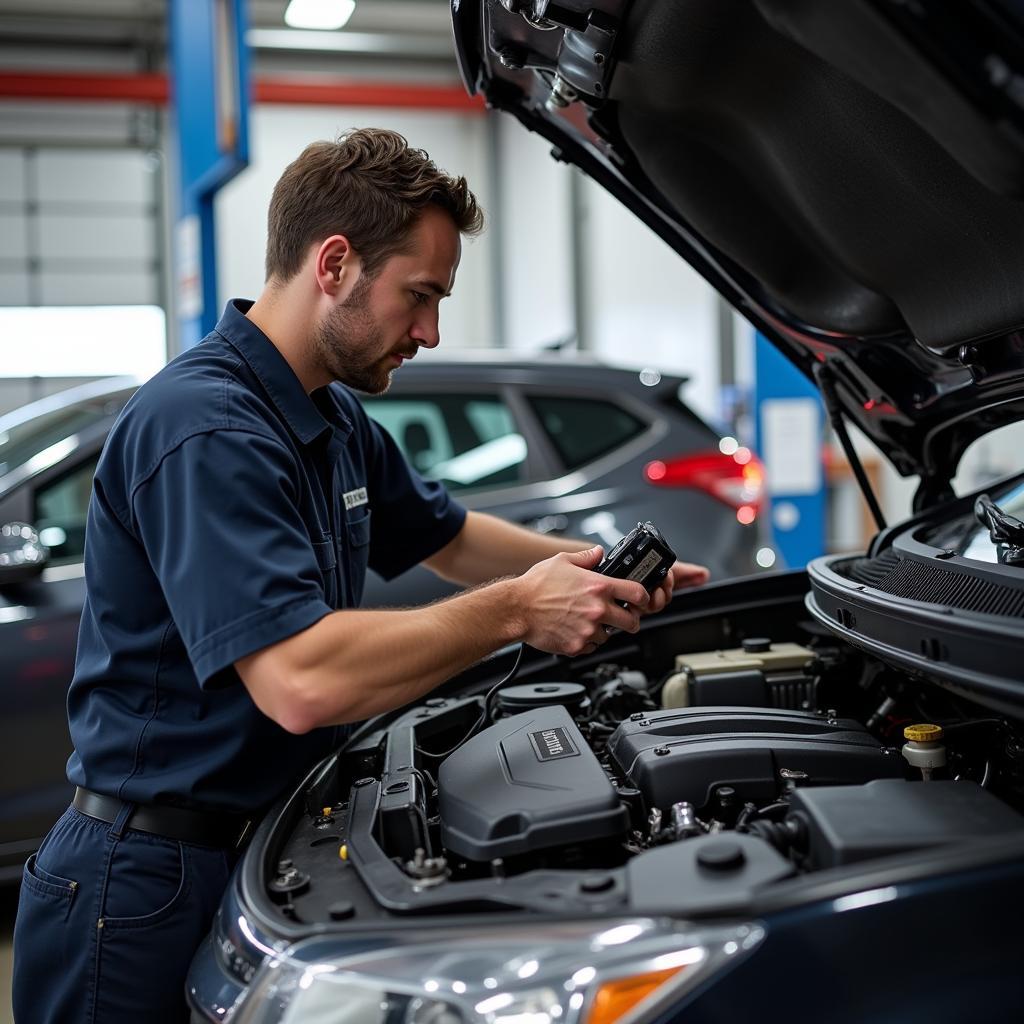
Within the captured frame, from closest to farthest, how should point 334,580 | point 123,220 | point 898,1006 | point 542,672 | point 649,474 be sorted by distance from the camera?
point 898,1006
point 334,580
point 542,672
point 649,474
point 123,220

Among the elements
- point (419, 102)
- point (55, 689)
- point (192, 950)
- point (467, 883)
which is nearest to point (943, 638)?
point (467, 883)

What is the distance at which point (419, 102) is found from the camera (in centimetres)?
1187

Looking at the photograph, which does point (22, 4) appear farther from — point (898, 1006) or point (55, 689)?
point (898, 1006)

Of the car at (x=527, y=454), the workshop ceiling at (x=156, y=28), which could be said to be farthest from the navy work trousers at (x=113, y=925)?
the workshop ceiling at (x=156, y=28)

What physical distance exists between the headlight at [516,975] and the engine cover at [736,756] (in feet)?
1.38

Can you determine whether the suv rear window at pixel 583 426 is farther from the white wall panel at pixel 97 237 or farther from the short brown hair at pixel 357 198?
the white wall panel at pixel 97 237

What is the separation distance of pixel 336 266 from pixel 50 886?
934 mm

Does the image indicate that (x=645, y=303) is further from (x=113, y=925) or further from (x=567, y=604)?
(x=113, y=925)

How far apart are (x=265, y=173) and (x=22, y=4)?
2776 mm

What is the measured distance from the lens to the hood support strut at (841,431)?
6.77 ft

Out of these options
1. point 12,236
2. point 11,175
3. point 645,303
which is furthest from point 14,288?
point 645,303

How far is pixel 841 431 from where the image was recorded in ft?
6.85

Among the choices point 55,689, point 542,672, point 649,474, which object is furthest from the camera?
point 649,474

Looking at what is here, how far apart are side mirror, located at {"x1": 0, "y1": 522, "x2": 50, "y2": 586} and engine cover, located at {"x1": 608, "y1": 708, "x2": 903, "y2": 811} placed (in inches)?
74.4
